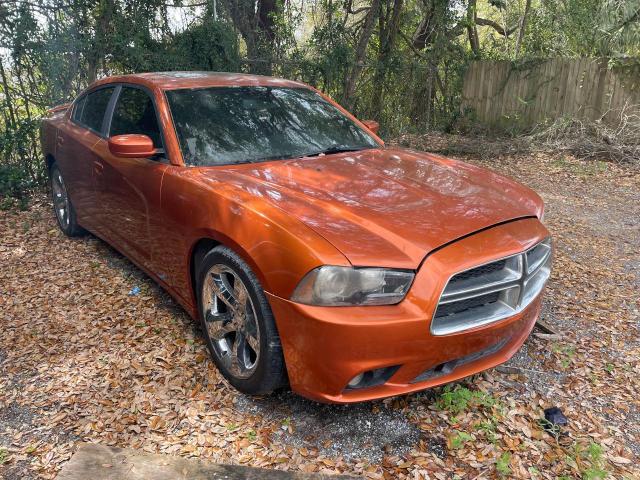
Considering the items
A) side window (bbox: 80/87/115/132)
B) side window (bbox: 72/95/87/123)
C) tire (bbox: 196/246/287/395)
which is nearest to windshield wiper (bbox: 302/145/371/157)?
tire (bbox: 196/246/287/395)

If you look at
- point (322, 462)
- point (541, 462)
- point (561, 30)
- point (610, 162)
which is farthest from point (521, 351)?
point (561, 30)

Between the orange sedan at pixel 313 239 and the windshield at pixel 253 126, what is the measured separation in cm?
1

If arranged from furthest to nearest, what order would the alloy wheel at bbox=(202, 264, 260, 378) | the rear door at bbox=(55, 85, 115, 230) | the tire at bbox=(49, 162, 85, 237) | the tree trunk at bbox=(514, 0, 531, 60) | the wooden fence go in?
the tree trunk at bbox=(514, 0, 531, 60)
the wooden fence
the tire at bbox=(49, 162, 85, 237)
the rear door at bbox=(55, 85, 115, 230)
the alloy wheel at bbox=(202, 264, 260, 378)

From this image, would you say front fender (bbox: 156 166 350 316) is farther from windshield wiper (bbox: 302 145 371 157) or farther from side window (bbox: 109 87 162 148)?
windshield wiper (bbox: 302 145 371 157)

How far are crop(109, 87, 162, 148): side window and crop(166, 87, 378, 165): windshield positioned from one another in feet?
A: 0.58

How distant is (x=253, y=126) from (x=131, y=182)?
0.91m

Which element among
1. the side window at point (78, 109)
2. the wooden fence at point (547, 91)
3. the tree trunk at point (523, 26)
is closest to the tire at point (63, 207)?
the side window at point (78, 109)

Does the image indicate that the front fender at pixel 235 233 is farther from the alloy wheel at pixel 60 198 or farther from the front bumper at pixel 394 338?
the alloy wheel at pixel 60 198

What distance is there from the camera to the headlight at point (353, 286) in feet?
7.10

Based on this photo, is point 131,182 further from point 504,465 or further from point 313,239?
point 504,465

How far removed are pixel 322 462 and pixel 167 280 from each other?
1.61 m

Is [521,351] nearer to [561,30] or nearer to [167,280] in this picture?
[167,280]

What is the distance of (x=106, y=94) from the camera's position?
4270 mm

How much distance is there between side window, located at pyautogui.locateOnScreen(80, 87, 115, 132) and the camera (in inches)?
166
